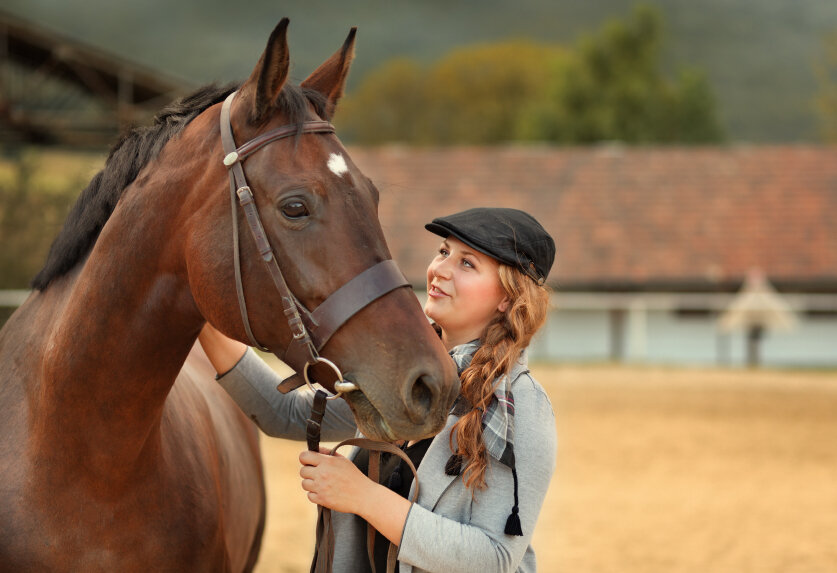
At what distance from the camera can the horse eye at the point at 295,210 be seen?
6.28ft

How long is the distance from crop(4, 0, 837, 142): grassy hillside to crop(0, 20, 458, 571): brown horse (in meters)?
91.8

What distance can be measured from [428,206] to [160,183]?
19837 mm

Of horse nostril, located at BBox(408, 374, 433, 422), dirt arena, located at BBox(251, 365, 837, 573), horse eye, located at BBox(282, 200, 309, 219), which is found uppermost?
horse eye, located at BBox(282, 200, 309, 219)

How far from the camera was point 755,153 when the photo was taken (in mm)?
22922

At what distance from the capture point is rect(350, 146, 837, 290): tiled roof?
20.1 metres

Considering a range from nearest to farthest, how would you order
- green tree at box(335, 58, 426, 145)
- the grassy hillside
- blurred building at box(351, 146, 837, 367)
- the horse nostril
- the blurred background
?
the horse nostril
the blurred background
blurred building at box(351, 146, 837, 367)
green tree at box(335, 58, 426, 145)
the grassy hillside

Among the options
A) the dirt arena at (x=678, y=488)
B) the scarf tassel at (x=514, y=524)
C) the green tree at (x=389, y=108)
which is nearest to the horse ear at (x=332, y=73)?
the scarf tassel at (x=514, y=524)

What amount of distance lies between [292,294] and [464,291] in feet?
1.63

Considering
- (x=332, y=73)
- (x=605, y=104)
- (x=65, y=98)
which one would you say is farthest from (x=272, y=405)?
(x=605, y=104)

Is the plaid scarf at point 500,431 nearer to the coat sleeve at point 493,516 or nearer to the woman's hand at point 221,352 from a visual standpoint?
the coat sleeve at point 493,516

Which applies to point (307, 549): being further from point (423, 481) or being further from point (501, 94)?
point (501, 94)

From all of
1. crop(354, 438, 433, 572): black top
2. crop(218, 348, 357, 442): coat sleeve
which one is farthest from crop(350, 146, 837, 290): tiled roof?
crop(354, 438, 433, 572): black top

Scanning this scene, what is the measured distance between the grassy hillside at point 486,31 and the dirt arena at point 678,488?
274ft

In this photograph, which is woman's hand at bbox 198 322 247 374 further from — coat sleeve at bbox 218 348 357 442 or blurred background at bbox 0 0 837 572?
blurred background at bbox 0 0 837 572
